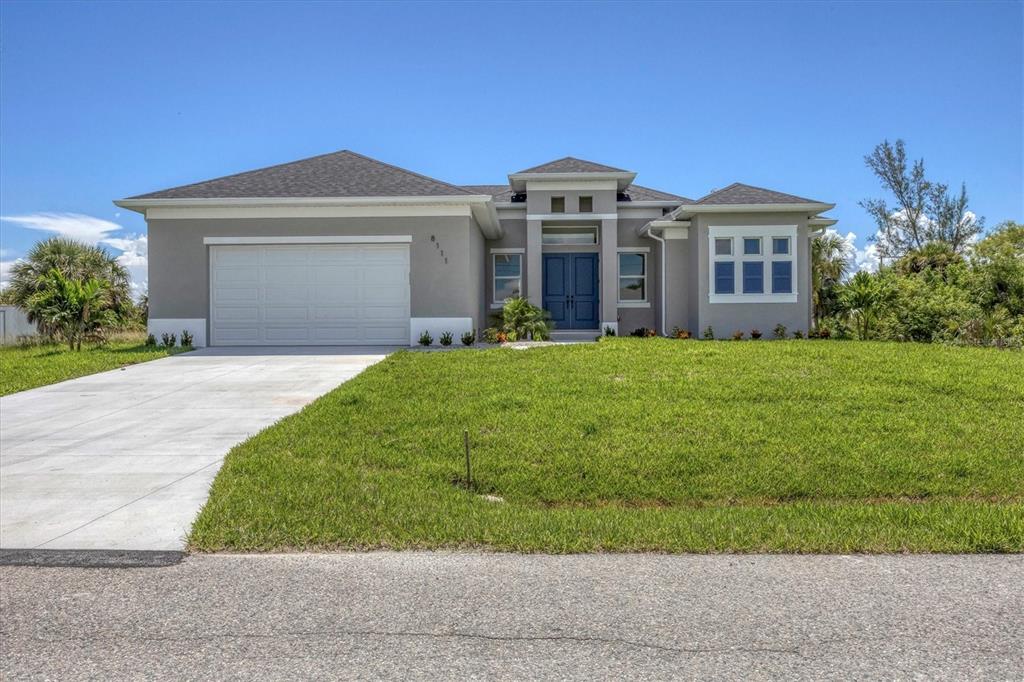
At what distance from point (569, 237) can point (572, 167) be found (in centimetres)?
220

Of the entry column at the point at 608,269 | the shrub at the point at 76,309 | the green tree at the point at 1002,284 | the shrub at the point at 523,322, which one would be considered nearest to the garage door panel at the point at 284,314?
the shrub at the point at 76,309

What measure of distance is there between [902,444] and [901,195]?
37.9m

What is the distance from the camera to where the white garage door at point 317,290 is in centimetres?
1764

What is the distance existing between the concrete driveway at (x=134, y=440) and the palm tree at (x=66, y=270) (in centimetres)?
1394

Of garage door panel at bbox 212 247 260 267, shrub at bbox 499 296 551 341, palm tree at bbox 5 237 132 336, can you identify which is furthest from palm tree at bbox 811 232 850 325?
palm tree at bbox 5 237 132 336

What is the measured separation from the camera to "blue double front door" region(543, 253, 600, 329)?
2222 cm

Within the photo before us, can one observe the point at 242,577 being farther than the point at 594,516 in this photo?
No

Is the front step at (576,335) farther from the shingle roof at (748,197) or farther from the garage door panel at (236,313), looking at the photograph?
the garage door panel at (236,313)

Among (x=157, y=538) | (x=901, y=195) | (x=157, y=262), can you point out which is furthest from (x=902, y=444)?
(x=901, y=195)

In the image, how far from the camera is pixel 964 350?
14.1 m

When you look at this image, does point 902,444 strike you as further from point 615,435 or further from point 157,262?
point 157,262

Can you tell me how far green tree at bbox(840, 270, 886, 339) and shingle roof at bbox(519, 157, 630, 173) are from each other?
6.74m

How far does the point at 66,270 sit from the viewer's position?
26.3 m

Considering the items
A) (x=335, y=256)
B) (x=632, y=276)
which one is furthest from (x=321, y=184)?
(x=632, y=276)
